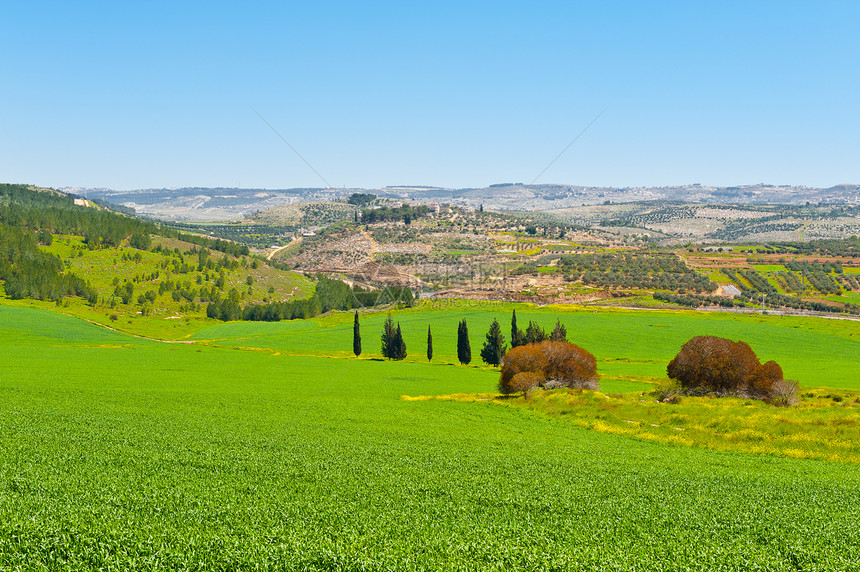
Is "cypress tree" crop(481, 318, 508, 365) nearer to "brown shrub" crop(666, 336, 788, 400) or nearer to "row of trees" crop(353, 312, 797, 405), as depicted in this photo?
"row of trees" crop(353, 312, 797, 405)

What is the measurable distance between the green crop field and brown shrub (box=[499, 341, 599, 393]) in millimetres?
9585

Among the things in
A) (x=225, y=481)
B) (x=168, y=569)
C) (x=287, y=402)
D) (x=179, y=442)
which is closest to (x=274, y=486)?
(x=225, y=481)

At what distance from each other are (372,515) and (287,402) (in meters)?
34.0

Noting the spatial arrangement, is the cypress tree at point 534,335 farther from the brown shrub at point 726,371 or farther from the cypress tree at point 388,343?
the brown shrub at point 726,371

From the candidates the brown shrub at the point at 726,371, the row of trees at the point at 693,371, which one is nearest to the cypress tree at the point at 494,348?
the row of trees at the point at 693,371

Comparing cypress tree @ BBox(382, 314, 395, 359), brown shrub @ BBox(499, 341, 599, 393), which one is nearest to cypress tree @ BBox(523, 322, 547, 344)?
cypress tree @ BBox(382, 314, 395, 359)

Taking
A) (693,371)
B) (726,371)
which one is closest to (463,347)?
(693,371)

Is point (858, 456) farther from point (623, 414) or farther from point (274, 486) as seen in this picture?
point (274, 486)

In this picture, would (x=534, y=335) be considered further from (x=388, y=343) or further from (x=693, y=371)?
(x=693, y=371)

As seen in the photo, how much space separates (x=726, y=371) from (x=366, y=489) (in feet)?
173

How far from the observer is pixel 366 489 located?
24938 mm

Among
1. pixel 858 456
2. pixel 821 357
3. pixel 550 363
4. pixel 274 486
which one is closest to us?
pixel 274 486

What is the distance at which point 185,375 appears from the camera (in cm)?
7081

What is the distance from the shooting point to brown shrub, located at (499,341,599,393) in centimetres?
6569
